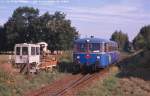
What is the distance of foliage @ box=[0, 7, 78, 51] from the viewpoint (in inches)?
2992

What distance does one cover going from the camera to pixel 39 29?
78.7 m

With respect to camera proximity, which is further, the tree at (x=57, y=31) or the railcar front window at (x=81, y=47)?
the tree at (x=57, y=31)

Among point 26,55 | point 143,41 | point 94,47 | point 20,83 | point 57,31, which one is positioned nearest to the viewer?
point 20,83

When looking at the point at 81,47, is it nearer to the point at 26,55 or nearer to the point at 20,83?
the point at 26,55

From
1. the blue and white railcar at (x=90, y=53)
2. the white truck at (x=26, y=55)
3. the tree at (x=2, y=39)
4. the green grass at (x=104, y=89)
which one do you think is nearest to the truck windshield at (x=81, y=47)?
the blue and white railcar at (x=90, y=53)

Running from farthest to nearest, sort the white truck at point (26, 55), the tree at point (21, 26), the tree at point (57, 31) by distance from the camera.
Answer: the tree at point (21, 26)
the tree at point (57, 31)
the white truck at point (26, 55)

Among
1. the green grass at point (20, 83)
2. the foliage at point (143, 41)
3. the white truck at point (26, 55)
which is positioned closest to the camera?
the green grass at point (20, 83)

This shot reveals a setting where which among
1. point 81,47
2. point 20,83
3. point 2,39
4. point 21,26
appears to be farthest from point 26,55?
point 2,39

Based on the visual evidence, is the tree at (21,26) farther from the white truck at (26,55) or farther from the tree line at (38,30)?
the white truck at (26,55)

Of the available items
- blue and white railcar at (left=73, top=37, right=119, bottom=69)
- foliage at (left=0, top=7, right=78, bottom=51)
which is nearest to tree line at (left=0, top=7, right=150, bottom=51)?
foliage at (left=0, top=7, right=78, bottom=51)

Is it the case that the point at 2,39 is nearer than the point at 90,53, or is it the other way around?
the point at 90,53

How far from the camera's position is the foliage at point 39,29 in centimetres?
7600

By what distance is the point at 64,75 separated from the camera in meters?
28.8

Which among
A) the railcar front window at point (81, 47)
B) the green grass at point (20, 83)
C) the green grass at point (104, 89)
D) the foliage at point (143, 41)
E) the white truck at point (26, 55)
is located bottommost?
the green grass at point (104, 89)
